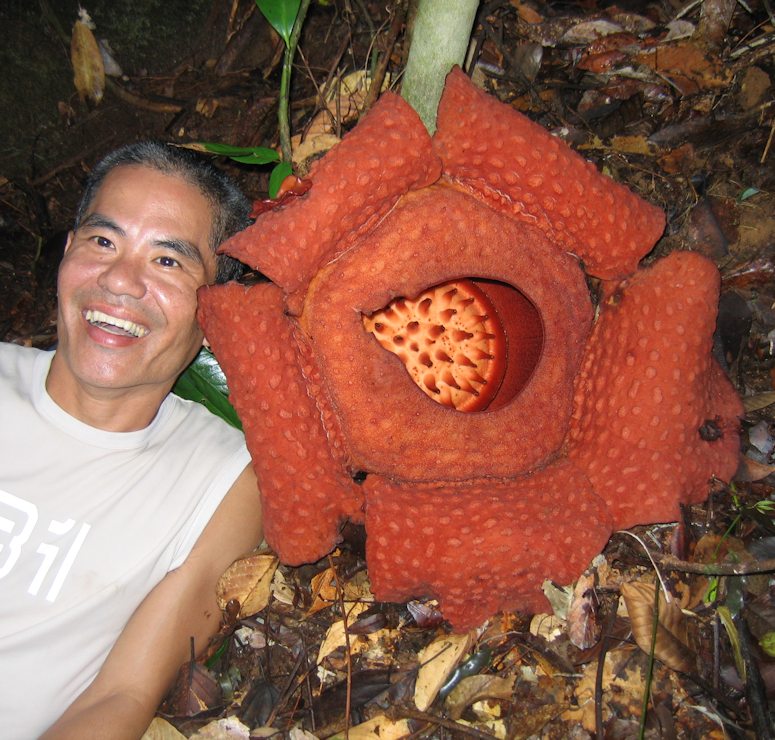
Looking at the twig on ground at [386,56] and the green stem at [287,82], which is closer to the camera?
A: the green stem at [287,82]

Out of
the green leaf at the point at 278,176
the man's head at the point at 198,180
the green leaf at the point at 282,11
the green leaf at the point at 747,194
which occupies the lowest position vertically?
the man's head at the point at 198,180

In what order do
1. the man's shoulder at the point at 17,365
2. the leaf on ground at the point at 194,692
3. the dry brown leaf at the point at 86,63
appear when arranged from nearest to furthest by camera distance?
1. the leaf on ground at the point at 194,692
2. the man's shoulder at the point at 17,365
3. the dry brown leaf at the point at 86,63

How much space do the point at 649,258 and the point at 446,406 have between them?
114 centimetres

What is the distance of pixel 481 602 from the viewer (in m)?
1.74

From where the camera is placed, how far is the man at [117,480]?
6.47 ft

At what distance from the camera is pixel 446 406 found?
5.63 ft

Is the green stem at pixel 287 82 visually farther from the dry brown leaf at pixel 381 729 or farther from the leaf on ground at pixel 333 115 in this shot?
the dry brown leaf at pixel 381 729

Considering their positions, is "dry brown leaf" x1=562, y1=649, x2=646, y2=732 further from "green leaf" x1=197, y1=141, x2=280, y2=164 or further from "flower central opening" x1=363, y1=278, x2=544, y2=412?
"green leaf" x1=197, y1=141, x2=280, y2=164

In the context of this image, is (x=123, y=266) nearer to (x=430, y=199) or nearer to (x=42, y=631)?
(x=430, y=199)

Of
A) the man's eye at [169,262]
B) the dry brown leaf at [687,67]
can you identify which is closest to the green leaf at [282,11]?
the man's eye at [169,262]

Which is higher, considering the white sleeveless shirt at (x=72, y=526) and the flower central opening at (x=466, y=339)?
the flower central opening at (x=466, y=339)

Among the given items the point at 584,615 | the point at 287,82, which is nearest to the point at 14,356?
the point at 287,82

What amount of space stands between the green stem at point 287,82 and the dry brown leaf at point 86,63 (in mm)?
912

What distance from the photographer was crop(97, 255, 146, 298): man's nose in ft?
6.30
